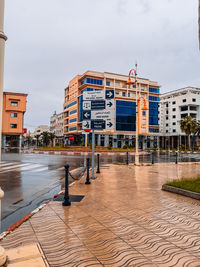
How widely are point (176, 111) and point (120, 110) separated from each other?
106ft

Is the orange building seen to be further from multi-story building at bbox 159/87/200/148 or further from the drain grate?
the drain grate

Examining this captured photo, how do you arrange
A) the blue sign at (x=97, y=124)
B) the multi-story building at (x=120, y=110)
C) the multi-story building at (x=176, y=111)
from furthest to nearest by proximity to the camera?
the multi-story building at (x=176, y=111)
the multi-story building at (x=120, y=110)
the blue sign at (x=97, y=124)

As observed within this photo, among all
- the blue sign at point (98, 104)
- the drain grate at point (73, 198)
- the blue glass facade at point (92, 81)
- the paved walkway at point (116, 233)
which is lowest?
the drain grate at point (73, 198)

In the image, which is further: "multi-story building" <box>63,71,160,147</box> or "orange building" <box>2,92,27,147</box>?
"multi-story building" <box>63,71,160,147</box>

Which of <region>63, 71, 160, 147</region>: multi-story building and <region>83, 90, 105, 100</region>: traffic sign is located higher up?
<region>63, 71, 160, 147</region>: multi-story building

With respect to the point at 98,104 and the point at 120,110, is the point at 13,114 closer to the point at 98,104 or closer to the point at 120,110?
the point at 120,110

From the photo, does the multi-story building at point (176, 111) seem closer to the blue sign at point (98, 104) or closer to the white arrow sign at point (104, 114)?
the white arrow sign at point (104, 114)

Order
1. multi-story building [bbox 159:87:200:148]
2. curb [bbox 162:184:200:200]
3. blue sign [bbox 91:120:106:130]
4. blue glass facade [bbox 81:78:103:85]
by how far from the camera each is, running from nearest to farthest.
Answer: curb [bbox 162:184:200:200]
blue sign [bbox 91:120:106:130]
blue glass facade [bbox 81:78:103:85]
multi-story building [bbox 159:87:200:148]

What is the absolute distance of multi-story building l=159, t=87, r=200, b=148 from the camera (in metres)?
77.2

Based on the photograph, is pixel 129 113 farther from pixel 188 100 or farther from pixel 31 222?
pixel 31 222

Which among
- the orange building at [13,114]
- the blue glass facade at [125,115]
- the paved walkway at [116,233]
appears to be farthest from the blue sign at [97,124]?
the blue glass facade at [125,115]

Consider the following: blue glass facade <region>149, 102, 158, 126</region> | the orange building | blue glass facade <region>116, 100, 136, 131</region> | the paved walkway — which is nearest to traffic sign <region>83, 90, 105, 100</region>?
the paved walkway

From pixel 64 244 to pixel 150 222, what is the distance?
1960 millimetres

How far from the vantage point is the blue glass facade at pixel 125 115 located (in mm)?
60397
